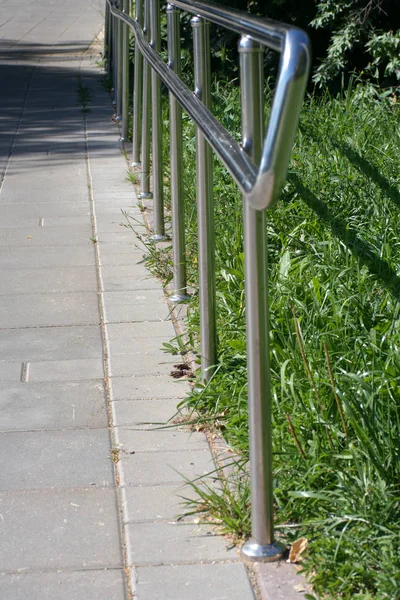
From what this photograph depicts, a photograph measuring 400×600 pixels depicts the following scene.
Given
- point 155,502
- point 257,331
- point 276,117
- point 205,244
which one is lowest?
point 155,502

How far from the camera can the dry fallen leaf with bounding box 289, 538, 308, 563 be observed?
2.34m

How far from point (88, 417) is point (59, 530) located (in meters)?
0.74

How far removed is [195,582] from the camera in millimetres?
2320

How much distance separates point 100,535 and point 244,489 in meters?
0.40

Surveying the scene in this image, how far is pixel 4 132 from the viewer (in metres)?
8.74

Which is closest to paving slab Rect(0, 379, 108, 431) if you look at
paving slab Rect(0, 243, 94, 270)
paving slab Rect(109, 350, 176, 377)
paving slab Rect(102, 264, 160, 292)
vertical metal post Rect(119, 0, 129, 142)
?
paving slab Rect(109, 350, 176, 377)

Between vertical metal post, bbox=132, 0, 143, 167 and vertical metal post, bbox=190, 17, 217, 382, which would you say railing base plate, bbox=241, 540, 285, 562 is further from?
vertical metal post, bbox=132, 0, 143, 167

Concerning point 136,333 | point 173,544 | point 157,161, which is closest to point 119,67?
point 157,161

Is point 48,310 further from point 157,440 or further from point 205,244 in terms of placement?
point 157,440

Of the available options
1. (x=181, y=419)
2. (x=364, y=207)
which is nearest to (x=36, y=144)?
(x=364, y=207)

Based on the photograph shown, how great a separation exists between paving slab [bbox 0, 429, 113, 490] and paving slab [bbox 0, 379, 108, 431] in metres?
0.06

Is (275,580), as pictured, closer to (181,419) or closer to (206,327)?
(181,419)

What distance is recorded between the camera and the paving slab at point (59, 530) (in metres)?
2.43

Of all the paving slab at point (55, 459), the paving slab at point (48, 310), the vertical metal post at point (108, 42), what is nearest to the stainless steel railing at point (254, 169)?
the paving slab at point (55, 459)
